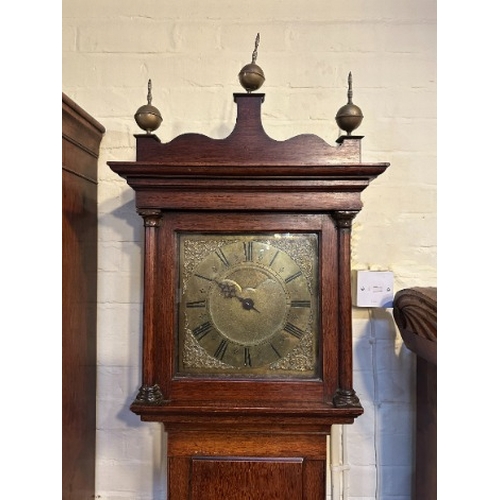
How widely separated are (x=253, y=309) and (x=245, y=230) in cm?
18

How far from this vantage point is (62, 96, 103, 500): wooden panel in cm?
104

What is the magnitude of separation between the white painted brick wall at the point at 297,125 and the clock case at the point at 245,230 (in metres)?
0.30

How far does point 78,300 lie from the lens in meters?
1.12

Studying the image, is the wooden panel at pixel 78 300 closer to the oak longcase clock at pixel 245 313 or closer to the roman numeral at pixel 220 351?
the oak longcase clock at pixel 245 313

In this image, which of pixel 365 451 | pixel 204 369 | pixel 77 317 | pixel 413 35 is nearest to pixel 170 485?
pixel 204 369

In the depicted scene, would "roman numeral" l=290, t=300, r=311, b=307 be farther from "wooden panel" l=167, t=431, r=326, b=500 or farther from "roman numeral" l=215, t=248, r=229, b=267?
"wooden panel" l=167, t=431, r=326, b=500

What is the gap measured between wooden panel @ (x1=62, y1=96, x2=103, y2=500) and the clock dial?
31cm

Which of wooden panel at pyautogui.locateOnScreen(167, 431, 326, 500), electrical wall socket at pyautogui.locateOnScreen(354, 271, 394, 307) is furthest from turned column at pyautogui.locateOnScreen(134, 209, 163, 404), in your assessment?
electrical wall socket at pyautogui.locateOnScreen(354, 271, 394, 307)

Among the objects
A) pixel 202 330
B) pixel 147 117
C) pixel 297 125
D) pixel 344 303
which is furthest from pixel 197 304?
pixel 297 125

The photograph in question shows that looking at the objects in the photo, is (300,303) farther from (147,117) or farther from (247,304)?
(147,117)

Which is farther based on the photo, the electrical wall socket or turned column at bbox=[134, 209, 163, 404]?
the electrical wall socket

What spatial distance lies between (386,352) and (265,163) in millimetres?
684

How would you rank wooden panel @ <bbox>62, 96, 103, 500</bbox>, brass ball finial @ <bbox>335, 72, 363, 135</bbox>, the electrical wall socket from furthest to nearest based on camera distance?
the electrical wall socket < wooden panel @ <bbox>62, 96, 103, 500</bbox> < brass ball finial @ <bbox>335, 72, 363, 135</bbox>
